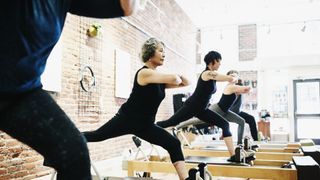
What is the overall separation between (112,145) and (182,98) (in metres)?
Result: 3.24

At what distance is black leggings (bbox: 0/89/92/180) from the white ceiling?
385 inches

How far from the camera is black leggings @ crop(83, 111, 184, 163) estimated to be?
2.65m

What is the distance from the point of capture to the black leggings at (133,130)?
265 centimetres

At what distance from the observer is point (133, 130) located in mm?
2672

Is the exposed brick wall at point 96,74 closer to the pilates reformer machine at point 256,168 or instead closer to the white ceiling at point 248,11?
the pilates reformer machine at point 256,168

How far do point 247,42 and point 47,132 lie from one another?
12.4 metres

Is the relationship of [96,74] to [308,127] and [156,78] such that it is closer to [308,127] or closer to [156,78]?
[156,78]

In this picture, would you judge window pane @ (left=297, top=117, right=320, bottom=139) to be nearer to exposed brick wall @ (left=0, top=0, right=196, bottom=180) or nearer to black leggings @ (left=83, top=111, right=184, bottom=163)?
exposed brick wall @ (left=0, top=0, right=196, bottom=180)

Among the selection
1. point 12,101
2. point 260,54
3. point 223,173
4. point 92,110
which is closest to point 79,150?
point 12,101

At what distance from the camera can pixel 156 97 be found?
2.69 m

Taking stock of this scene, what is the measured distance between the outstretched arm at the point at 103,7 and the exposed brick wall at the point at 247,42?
11.9m

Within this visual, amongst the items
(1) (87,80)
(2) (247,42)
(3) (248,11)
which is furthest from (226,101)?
(2) (247,42)

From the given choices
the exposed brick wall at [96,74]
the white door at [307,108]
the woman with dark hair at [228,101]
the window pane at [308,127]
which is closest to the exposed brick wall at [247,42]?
the white door at [307,108]

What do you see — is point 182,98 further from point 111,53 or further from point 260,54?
point 260,54
